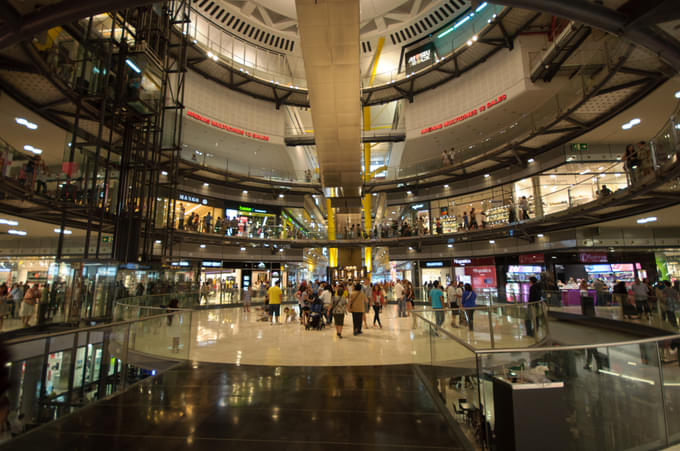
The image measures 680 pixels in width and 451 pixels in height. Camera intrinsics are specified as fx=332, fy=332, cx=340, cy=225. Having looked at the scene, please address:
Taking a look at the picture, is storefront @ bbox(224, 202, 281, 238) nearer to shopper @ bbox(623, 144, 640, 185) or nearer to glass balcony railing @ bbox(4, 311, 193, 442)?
glass balcony railing @ bbox(4, 311, 193, 442)

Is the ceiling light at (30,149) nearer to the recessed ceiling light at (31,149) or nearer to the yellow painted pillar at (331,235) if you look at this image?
the recessed ceiling light at (31,149)

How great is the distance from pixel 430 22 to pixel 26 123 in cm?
2730

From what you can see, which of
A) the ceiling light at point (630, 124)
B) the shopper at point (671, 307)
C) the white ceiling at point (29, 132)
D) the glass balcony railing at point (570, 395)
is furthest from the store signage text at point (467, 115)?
the white ceiling at point (29, 132)

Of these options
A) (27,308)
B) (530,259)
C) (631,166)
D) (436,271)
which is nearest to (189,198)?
(27,308)

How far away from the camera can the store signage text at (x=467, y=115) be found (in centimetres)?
2044

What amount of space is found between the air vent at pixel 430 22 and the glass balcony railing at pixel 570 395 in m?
27.9

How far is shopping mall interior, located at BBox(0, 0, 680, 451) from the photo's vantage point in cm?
393

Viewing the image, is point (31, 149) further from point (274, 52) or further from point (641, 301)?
point (641, 301)

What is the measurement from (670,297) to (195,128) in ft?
87.2

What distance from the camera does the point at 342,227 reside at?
89.9 ft

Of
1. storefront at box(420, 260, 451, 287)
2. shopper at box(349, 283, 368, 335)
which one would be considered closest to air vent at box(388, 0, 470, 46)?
storefront at box(420, 260, 451, 287)

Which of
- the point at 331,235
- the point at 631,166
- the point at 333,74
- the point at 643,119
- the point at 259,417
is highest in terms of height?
the point at 643,119

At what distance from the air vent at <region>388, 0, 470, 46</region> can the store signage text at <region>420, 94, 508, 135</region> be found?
29.3ft

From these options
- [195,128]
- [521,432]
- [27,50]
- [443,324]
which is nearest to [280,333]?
[443,324]
